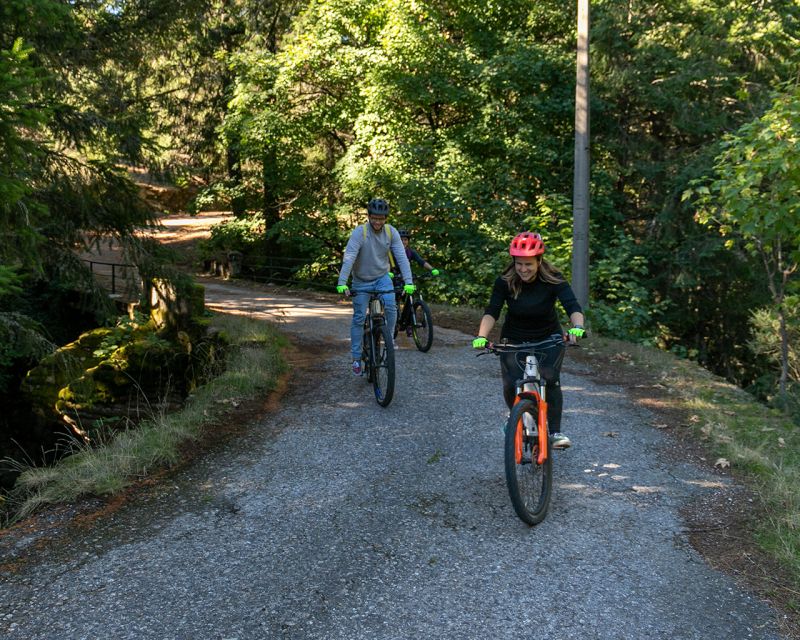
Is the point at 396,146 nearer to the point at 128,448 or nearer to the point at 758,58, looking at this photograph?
the point at 758,58

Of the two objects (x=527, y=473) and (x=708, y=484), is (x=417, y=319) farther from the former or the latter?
(x=527, y=473)

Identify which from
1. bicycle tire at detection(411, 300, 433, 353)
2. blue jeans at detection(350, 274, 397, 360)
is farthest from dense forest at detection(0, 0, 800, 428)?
blue jeans at detection(350, 274, 397, 360)

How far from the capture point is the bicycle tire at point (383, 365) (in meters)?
7.80

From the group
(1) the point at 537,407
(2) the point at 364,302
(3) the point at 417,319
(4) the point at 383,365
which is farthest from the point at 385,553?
(3) the point at 417,319

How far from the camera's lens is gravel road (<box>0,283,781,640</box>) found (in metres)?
3.90

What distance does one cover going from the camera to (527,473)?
5.23 m

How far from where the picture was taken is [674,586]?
4312 mm

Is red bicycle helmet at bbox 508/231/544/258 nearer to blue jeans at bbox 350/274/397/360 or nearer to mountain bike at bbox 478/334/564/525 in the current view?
mountain bike at bbox 478/334/564/525

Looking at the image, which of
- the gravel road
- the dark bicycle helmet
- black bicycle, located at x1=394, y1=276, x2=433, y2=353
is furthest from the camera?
black bicycle, located at x1=394, y1=276, x2=433, y2=353

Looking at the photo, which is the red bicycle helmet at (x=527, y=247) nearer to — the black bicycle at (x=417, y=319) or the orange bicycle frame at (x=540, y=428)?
the orange bicycle frame at (x=540, y=428)

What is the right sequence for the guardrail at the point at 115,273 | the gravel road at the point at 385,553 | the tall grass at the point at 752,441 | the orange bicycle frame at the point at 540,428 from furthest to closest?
1. the guardrail at the point at 115,273
2. the orange bicycle frame at the point at 540,428
3. the tall grass at the point at 752,441
4. the gravel road at the point at 385,553

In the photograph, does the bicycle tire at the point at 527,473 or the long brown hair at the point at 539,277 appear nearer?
the bicycle tire at the point at 527,473

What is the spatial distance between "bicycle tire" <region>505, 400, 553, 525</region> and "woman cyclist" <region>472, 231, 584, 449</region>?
29 cm

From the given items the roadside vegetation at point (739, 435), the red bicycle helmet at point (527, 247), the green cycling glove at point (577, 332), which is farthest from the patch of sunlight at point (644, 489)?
the red bicycle helmet at point (527, 247)
